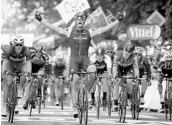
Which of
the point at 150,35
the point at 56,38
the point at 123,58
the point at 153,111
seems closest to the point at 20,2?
the point at 56,38

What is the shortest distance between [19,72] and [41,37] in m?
45.0

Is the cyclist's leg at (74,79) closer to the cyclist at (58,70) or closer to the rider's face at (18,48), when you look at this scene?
the rider's face at (18,48)

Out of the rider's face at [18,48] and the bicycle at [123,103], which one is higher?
the rider's face at [18,48]

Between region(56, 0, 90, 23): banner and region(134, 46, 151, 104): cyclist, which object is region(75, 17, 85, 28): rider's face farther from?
region(56, 0, 90, 23): banner

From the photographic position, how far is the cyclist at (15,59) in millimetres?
15031

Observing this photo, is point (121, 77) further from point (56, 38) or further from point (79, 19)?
point (56, 38)

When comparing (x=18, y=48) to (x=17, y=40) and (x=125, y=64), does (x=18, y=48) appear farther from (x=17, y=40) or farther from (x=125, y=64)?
(x=125, y=64)

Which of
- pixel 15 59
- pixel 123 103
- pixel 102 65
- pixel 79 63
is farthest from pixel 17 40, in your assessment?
pixel 102 65

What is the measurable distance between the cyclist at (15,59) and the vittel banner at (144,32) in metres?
11.0

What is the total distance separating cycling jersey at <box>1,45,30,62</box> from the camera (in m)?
15.0

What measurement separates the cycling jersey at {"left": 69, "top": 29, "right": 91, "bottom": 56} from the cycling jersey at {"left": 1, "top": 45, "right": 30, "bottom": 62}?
3.68 ft

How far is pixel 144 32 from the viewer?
2597cm

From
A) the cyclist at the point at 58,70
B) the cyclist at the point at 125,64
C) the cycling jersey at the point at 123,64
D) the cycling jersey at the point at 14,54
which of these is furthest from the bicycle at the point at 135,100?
the cyclist at the point at 58,70

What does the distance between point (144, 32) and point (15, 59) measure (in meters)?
11.6
